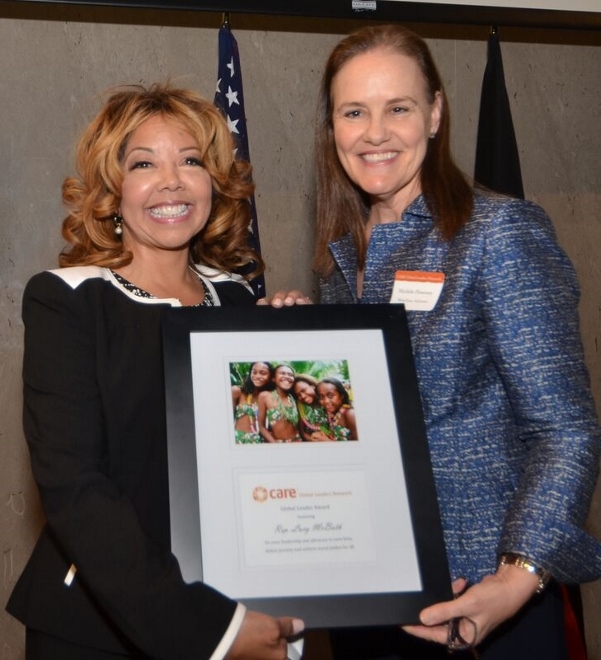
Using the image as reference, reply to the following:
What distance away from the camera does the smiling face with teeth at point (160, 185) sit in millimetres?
2229

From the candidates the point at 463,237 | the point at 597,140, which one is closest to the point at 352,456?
the point at 463,237

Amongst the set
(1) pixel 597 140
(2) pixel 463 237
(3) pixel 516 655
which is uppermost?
(1) pixel 597 140

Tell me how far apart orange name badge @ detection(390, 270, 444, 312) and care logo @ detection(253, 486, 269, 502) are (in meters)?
0.46

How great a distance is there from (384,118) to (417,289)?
0.40 meters

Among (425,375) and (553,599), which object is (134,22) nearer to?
(425,375)

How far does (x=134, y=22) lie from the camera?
372cm

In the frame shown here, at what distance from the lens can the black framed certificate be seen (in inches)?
67.5

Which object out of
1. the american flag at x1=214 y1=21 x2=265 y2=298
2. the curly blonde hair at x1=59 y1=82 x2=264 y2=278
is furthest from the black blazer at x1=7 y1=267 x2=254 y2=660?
the american flag at x1=214 y1=21 x2=265 y2=298

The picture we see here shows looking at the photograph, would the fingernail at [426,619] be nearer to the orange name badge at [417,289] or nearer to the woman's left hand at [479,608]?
the woman's left hand at [479,608]

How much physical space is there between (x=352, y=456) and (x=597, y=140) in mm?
2947

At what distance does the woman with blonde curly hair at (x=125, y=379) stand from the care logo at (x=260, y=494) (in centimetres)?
18

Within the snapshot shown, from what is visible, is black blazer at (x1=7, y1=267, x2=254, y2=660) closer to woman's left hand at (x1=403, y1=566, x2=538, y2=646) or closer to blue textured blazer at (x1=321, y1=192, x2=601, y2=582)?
woman's left hand at (x1=403, y1=566, x2=538, y2=646)

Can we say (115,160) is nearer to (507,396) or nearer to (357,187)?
(357,187)

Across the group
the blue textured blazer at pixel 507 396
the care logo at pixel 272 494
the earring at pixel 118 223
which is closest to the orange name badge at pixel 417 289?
the blue textured blazer at pixel 507 396
